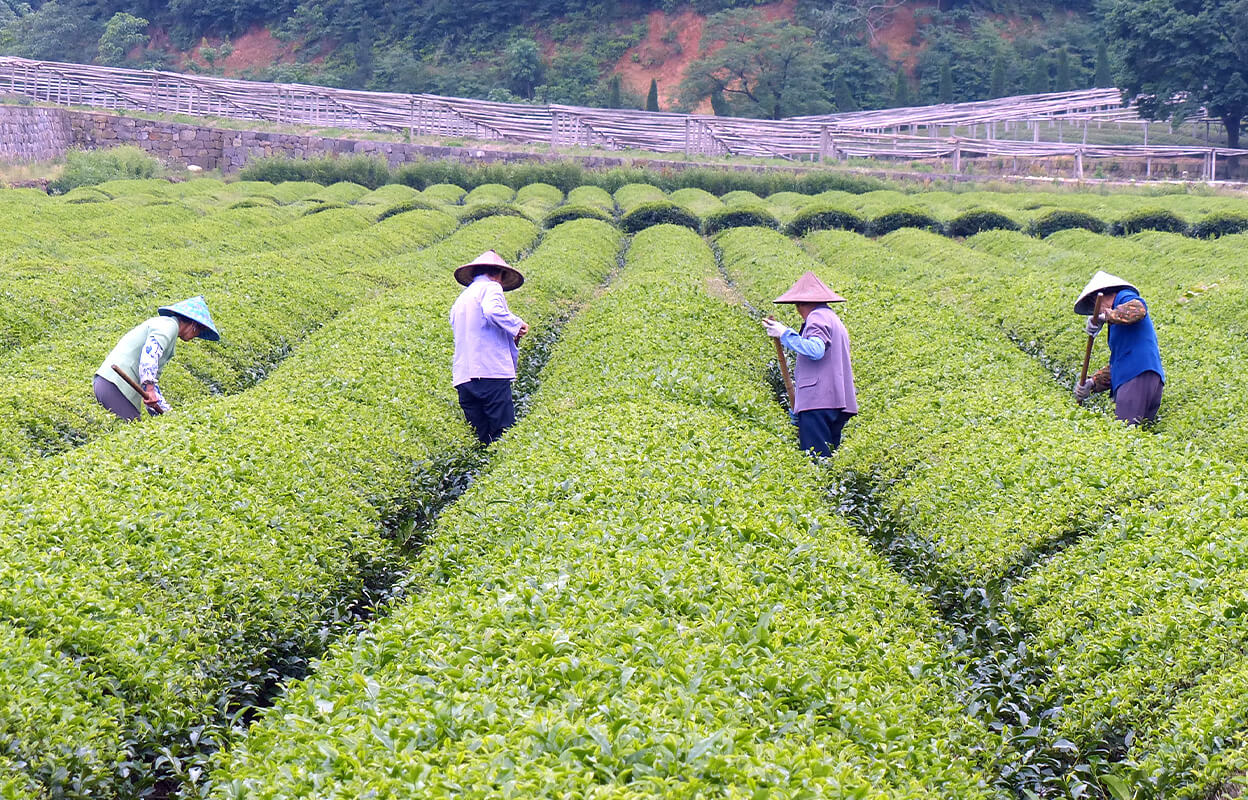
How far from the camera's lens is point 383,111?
60.0 metres

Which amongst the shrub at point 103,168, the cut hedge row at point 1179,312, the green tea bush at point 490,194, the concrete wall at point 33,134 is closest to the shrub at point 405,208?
the green tea bush at point 490,194

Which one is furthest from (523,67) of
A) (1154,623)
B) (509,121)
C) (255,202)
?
(1154,623)

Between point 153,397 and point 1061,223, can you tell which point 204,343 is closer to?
point 153,397

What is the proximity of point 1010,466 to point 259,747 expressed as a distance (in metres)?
5.88

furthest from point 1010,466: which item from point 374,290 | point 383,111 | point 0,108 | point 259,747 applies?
point 383,111

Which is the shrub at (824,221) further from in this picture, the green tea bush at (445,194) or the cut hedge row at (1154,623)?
the cut hedge row at (1154,623)

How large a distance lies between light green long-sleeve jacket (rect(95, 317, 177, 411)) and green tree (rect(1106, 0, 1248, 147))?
182 feet

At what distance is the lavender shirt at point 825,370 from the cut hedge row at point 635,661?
1.93 meters

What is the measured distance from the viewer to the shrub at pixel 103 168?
4156cm

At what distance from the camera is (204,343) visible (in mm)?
14953

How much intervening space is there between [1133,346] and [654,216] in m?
24.5

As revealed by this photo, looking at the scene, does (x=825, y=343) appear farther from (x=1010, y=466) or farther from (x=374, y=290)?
(x=374, y=290)

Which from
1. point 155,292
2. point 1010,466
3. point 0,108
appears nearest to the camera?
point 1010,466

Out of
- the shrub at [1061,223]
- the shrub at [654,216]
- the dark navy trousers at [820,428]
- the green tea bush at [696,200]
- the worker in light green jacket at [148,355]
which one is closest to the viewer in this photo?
the worker in light green jacket at [148,355]
